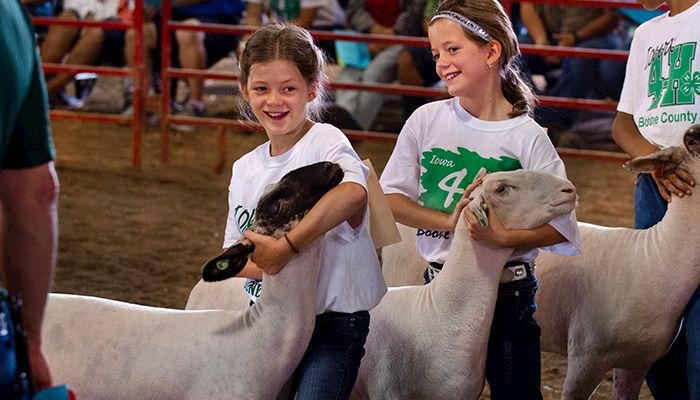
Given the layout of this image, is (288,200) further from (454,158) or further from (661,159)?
(661,159)

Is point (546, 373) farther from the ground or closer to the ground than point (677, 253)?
closer to the ground

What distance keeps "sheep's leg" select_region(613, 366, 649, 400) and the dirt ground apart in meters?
0.40

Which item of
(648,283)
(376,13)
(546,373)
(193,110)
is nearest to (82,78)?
(193,110)

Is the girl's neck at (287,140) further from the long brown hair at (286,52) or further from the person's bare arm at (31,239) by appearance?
the person's bare arm at (31,239)

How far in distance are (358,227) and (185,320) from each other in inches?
21.1

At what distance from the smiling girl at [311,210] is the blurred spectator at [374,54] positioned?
19.9 ft

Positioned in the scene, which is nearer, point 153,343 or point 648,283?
point 153,343

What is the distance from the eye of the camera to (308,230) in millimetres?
2855

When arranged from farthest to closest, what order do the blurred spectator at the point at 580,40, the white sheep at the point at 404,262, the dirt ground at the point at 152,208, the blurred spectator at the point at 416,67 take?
1. the blurred spectator at the point at 580,40
2. the blurred spectator at the point at 416,67
3. the dirt ground at the point at 152,208
4. the white sheep at the point at 404,262

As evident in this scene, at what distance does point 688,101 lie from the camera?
11.5ft

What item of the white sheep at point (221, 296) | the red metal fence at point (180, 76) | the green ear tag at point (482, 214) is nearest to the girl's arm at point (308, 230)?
the green ear tag at point (482, 214)

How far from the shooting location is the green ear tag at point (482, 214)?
122 inches

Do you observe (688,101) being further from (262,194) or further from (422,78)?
(422,78)

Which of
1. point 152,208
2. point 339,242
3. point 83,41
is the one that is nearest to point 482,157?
point 339,242
